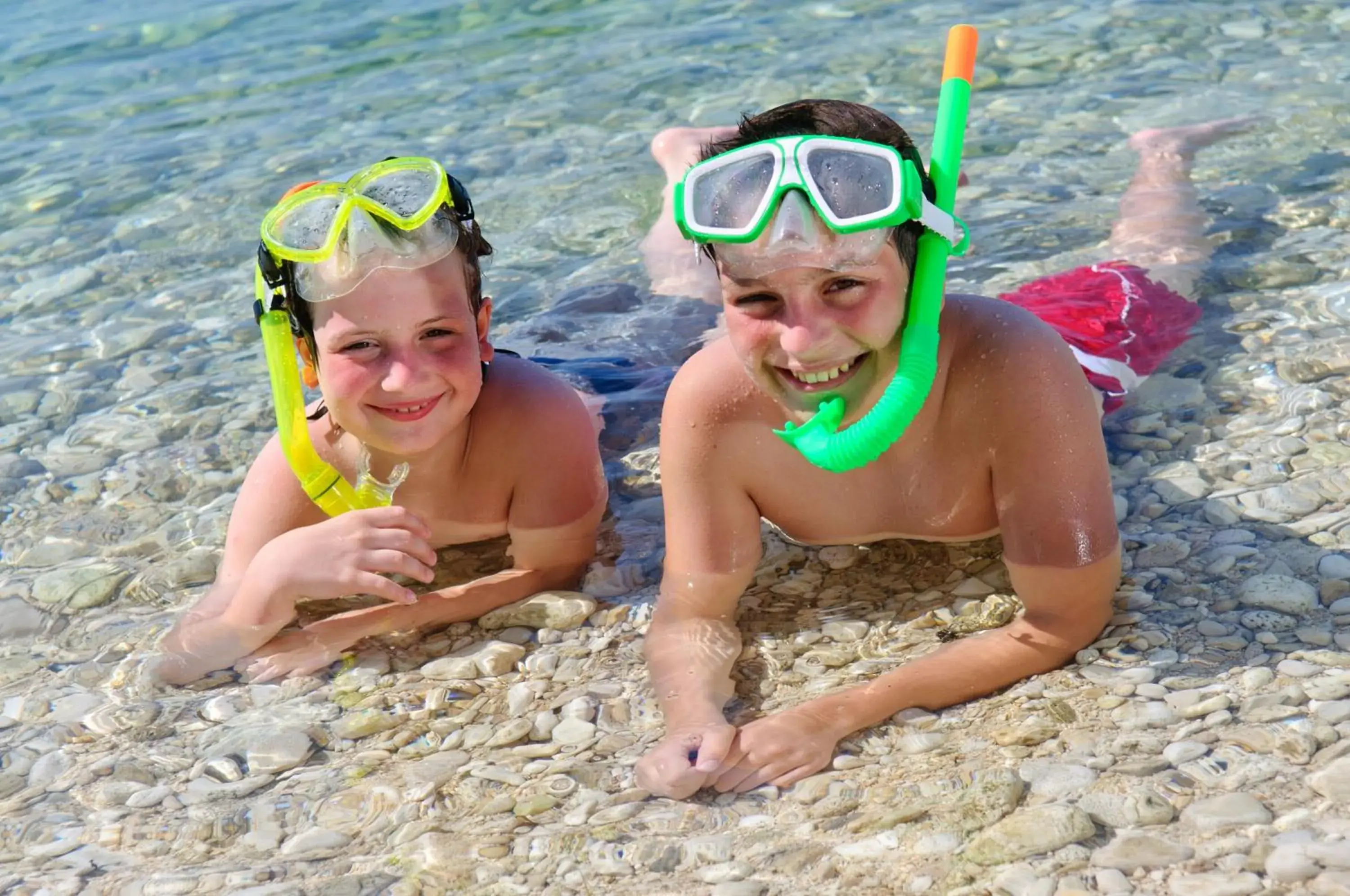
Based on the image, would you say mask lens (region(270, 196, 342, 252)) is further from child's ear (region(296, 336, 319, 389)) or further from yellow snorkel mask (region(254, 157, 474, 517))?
child's ear (region(296, 336, 319, 389))

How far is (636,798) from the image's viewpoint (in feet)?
9.48

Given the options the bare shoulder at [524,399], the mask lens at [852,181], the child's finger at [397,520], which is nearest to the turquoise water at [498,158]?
the bare shoulder at [524,399]

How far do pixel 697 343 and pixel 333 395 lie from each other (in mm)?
2014

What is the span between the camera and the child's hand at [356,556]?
11.5 ft

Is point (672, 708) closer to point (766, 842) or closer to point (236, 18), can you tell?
point (766, 842)

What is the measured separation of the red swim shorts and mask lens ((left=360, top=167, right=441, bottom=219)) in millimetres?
2085

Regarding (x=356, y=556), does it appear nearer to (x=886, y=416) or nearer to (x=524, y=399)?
(x=524, y=399)

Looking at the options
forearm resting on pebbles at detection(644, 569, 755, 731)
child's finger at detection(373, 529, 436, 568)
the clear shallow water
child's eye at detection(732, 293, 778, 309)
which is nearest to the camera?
child's eye at detection(732, 293, 778, 309)

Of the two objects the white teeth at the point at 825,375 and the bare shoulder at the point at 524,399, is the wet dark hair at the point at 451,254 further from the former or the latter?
the white teeth at the point at 825,375

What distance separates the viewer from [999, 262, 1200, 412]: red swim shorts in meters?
4.62

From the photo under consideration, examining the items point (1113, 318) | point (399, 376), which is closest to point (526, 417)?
point (399, 376)

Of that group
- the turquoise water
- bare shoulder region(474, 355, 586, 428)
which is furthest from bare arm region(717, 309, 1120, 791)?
the turquoise water

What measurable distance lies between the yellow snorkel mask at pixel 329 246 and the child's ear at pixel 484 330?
241mm

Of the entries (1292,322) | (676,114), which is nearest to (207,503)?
(1292,322)
